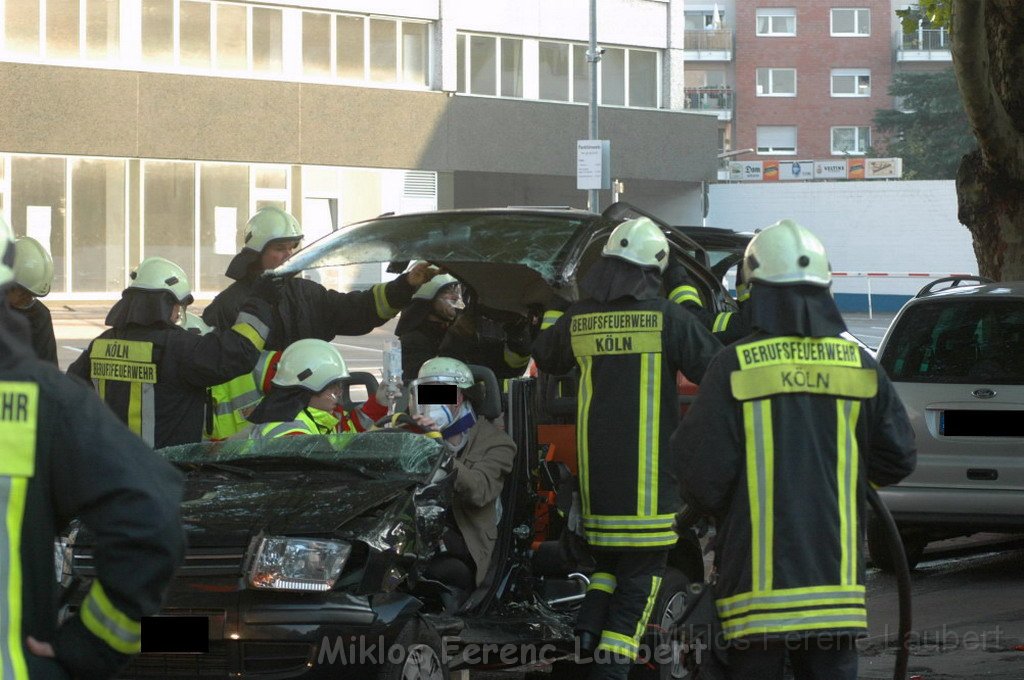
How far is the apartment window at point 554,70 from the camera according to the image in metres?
38.2

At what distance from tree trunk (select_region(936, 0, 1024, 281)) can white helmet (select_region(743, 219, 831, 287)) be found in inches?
295

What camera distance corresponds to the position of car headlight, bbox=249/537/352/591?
4.98 metres

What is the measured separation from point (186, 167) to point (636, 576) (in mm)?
28170

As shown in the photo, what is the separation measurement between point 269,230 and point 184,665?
3.12m

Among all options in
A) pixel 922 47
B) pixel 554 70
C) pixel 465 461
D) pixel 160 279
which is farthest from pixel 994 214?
pixel 922 47

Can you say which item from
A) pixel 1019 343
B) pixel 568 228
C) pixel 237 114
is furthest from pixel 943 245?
pixel 568 228

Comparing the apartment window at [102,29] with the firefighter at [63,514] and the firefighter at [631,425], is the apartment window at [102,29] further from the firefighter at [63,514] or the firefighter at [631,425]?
the firefighter at [63,514]

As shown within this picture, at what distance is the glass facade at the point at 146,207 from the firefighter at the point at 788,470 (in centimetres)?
2775

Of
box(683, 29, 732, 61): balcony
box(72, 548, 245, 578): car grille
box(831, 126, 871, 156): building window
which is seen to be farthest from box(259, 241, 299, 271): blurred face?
box(831, 126, 871, 156): building window

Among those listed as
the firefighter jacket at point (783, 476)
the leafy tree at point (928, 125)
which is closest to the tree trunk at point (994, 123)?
the firefighter jacket at point (783, 476)

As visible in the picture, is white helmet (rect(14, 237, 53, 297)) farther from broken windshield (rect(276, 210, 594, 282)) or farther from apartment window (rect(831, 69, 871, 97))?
apartment window (rect(831, 69, 871, 97))

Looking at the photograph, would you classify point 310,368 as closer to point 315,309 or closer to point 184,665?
point 184,665

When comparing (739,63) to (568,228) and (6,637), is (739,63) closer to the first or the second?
(568,228)

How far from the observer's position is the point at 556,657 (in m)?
6.23
